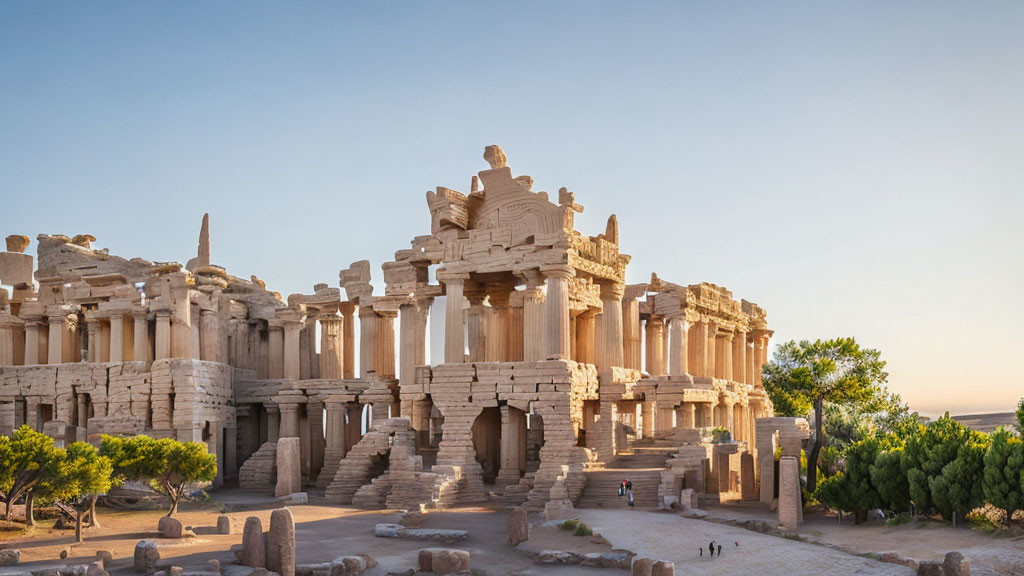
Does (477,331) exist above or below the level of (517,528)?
above

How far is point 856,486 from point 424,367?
16554mm

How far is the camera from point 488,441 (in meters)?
39.5

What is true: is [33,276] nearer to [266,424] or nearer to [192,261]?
[192,261]

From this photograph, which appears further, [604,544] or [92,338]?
[92,338]

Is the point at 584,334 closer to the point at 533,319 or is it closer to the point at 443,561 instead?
the point at 533,319

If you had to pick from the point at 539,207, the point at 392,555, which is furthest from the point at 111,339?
the point at 392,555

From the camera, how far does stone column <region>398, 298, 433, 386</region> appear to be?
132 feet

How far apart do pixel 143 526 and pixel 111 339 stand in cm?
1536

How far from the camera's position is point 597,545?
1018 inches

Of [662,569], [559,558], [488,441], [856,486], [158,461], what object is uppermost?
[158,461]

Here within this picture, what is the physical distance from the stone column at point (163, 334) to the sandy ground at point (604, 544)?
10482 millimetres

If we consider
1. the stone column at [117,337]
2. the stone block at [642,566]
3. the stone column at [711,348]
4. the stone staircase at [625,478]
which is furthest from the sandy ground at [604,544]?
the stone column at [711,348]

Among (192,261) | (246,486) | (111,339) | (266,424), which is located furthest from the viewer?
(192,261)

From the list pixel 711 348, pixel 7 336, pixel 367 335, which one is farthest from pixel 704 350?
pixel 7 336
